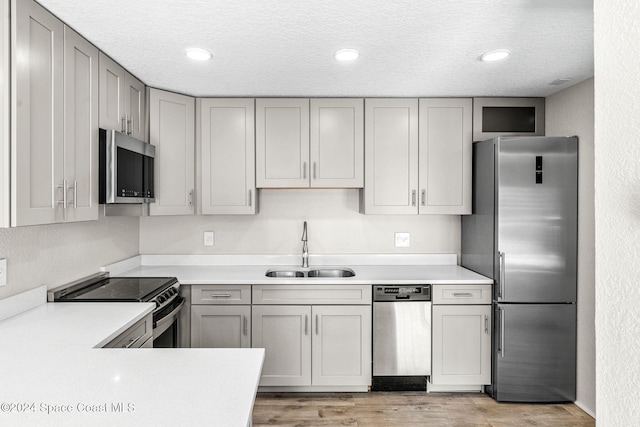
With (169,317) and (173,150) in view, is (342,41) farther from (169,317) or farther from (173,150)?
(169,317)

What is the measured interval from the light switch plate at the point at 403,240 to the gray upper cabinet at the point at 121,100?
217 cm

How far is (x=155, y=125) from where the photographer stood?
305cm

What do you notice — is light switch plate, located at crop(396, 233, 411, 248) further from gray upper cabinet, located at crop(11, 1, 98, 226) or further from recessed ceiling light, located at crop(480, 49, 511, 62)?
gray upper cabinet, located at crop(11, 1, 98, 226)

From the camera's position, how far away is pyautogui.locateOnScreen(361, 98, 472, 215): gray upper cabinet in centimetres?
329

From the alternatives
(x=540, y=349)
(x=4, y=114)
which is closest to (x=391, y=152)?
(x=540, y=349)

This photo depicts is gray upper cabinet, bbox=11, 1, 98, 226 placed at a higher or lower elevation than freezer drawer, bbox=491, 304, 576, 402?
higher

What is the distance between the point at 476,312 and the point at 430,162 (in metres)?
1.18

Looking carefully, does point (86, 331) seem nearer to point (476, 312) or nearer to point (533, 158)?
point (476, 312)

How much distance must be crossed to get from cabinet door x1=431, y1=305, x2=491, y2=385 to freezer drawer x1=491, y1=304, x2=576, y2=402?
0.14 metres

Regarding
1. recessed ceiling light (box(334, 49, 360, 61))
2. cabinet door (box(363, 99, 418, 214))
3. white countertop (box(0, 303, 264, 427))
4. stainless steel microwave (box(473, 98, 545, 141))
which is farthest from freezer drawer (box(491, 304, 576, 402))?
white countertop (box(0, 303, 264, 427))

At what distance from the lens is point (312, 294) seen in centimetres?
297

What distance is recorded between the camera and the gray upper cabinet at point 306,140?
3268 millimetres

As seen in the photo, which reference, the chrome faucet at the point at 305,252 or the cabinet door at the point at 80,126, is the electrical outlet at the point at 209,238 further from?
the cabinet door at the point at 80,126

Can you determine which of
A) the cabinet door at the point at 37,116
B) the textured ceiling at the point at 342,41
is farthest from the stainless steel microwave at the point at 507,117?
the cabinet door at the point at 37,116
